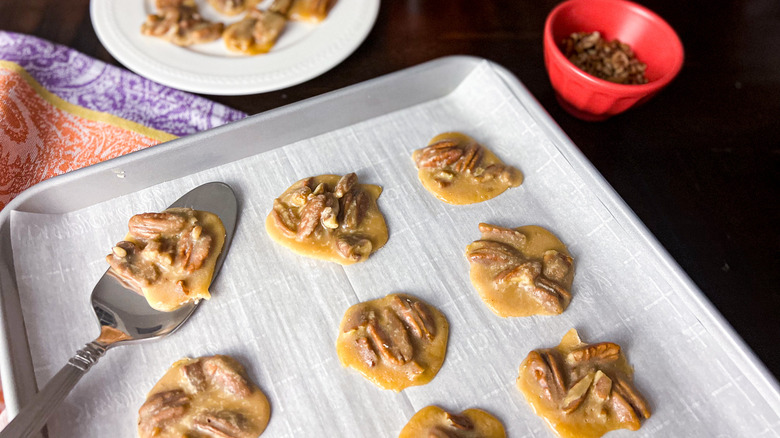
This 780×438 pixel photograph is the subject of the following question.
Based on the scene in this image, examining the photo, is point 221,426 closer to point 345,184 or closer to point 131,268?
point 131,268

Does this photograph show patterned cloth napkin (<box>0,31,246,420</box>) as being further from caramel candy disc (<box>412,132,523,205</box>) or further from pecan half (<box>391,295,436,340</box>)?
pecan half (<box>391,295,436,340</box>)

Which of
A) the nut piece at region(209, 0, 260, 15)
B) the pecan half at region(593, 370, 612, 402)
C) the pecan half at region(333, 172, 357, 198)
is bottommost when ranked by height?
the pecan half at region(593, 370, 612, 402)

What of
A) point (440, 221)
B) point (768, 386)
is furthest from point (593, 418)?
point (440, 221)

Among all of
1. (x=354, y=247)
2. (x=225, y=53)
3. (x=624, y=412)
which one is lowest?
(x=624, y=412)

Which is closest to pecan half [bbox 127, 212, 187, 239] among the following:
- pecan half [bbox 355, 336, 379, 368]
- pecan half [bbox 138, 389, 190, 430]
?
pecan half [bbox 138, 389, 190, 430]

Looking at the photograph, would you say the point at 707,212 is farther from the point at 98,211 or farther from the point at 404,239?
the point at 98,211

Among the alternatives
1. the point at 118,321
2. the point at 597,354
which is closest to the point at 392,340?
the point at 597,354
